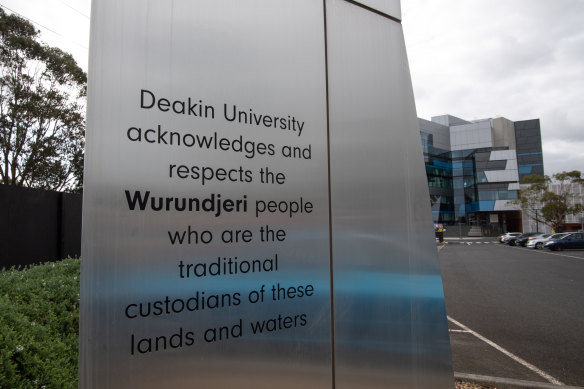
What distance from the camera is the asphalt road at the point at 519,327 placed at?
470 cm

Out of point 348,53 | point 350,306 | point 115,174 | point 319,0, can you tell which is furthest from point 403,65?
point 115,174

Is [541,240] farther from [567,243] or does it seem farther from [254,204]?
[254,204]

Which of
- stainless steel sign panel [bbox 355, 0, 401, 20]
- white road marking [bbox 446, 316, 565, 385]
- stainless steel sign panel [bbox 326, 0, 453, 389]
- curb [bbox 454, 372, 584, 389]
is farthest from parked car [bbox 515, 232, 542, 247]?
stainless steel sign panel [bbox 355, 0, 401, 20]

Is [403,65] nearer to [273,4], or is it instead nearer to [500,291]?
[273,4]

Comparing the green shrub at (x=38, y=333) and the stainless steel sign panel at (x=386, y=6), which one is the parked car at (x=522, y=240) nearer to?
the stainless steel sign panel at (x=386, y=6)

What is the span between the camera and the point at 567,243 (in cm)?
2884

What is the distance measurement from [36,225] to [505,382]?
9118mm

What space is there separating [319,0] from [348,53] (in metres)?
0.36

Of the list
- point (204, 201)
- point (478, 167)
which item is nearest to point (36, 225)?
point (204, 201)

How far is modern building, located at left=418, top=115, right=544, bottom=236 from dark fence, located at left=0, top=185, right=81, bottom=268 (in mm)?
63598

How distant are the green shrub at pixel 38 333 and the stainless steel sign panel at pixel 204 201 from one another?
156 cm

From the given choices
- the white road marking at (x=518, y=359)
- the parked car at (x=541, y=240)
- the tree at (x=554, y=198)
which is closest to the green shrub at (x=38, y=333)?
the white road marking at (x=518, y=359)

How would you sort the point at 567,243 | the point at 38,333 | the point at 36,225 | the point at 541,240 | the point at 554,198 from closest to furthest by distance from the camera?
the point at 38,333
the point at 36,225
the point at 567,243
the point at 541,240
the point at 554,198

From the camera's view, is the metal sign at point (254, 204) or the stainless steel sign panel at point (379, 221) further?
the stainless steel sign panel at point (379, 221)
